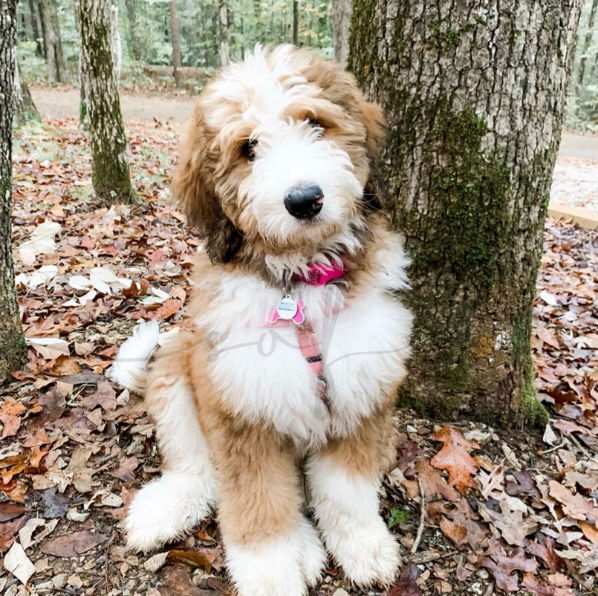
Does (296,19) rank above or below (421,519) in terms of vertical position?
above

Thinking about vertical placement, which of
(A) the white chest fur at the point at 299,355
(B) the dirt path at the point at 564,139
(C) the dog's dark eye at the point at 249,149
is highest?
(C) the dog's dark eye at the point at 249,149

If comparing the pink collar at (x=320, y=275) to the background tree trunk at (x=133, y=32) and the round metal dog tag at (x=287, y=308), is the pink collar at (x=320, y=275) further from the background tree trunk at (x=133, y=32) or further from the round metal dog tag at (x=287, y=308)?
the background tree trunk at (x=133, y=32)

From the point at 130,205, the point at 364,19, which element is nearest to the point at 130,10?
the point at 130,205

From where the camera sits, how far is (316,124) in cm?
188

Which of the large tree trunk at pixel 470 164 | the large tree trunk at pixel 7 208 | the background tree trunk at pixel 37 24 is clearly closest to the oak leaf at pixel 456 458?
the large tree trunk at pixel 470 164

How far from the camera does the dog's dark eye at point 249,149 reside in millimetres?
1843

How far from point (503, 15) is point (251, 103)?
3.82ft

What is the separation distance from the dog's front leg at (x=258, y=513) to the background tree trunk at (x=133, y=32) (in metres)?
30.0

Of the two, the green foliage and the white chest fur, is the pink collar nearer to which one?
the white chest fur

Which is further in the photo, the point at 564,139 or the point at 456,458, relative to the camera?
the point at 564,139

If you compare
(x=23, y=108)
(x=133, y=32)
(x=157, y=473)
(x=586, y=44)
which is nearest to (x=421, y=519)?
(x=157, y=473)

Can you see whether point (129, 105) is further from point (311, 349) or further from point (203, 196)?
point (311, 349)

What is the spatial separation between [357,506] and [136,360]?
1347 mm

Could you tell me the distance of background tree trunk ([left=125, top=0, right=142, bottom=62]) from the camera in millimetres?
28375
